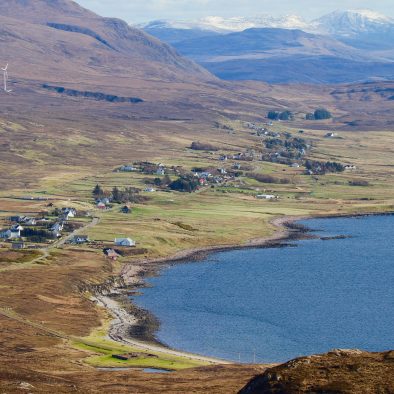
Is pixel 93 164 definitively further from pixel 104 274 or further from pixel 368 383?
pixel 368 383

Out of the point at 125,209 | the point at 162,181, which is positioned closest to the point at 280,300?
the point at 125,209

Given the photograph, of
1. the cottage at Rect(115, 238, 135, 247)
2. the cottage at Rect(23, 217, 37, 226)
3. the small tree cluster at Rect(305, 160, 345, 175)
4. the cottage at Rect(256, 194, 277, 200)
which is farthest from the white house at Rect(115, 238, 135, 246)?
the small tree cluster at Rect(305, 160, 345, 175)

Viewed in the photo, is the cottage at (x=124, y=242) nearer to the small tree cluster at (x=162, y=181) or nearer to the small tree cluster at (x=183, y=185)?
the small tree cluster at (x=183, y=185)

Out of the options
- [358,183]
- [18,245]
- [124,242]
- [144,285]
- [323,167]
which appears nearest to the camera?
[144,285]

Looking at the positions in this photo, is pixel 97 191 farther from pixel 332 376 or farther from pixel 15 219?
pixel 332 376

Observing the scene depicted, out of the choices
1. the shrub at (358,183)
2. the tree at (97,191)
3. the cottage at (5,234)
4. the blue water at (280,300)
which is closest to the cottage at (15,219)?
the cottage at (5,234)

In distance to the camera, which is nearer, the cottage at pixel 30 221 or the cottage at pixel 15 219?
the cottage at pixel 30 221
